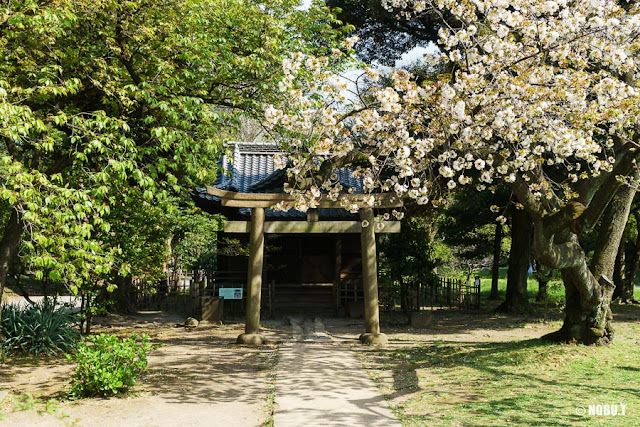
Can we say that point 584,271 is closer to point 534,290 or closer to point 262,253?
point 262,253

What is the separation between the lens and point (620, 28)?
6895mm

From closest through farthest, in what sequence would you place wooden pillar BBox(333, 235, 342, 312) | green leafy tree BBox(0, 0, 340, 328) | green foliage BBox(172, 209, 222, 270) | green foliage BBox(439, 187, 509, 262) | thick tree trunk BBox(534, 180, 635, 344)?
1. green leafy tree BBox(0, 0, 340, 328)
2. thick tree trunk BBox(534, 180, 635, 344)
3. green foliage BBox(172, 209, 222, 270)
4. wooden pillar BBox(333, 235, 342, 312)
5. green foliage BBox(439, 187, 509, 262)

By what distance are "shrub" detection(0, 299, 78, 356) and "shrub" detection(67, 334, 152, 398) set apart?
3.42 meters

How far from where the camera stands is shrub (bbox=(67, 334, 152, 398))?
7.07 m

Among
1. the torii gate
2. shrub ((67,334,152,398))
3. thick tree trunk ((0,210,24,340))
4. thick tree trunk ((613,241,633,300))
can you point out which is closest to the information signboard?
the torii gate

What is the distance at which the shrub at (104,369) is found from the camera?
7.07 m

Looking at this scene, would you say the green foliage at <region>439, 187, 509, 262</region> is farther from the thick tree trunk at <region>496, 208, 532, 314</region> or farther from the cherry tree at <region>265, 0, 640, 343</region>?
the cherry tree at <region>265, 0, 640, 343</region>

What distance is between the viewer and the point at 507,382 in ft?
25.5

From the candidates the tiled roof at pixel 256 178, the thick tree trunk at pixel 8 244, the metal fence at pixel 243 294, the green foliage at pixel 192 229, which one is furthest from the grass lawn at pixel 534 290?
the thick tree trunk at pixel 8 244

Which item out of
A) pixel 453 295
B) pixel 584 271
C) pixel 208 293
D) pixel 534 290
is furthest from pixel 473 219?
pixel 584 271

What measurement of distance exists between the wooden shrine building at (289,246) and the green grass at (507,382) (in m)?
2.21

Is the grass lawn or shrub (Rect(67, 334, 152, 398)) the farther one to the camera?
the grass lawn

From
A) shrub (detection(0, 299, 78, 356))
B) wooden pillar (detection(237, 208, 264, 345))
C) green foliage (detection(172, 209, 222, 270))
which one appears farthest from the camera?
green foliage (detection(172, 209, 222, 270))

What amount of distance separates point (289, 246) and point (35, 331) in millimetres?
11042
